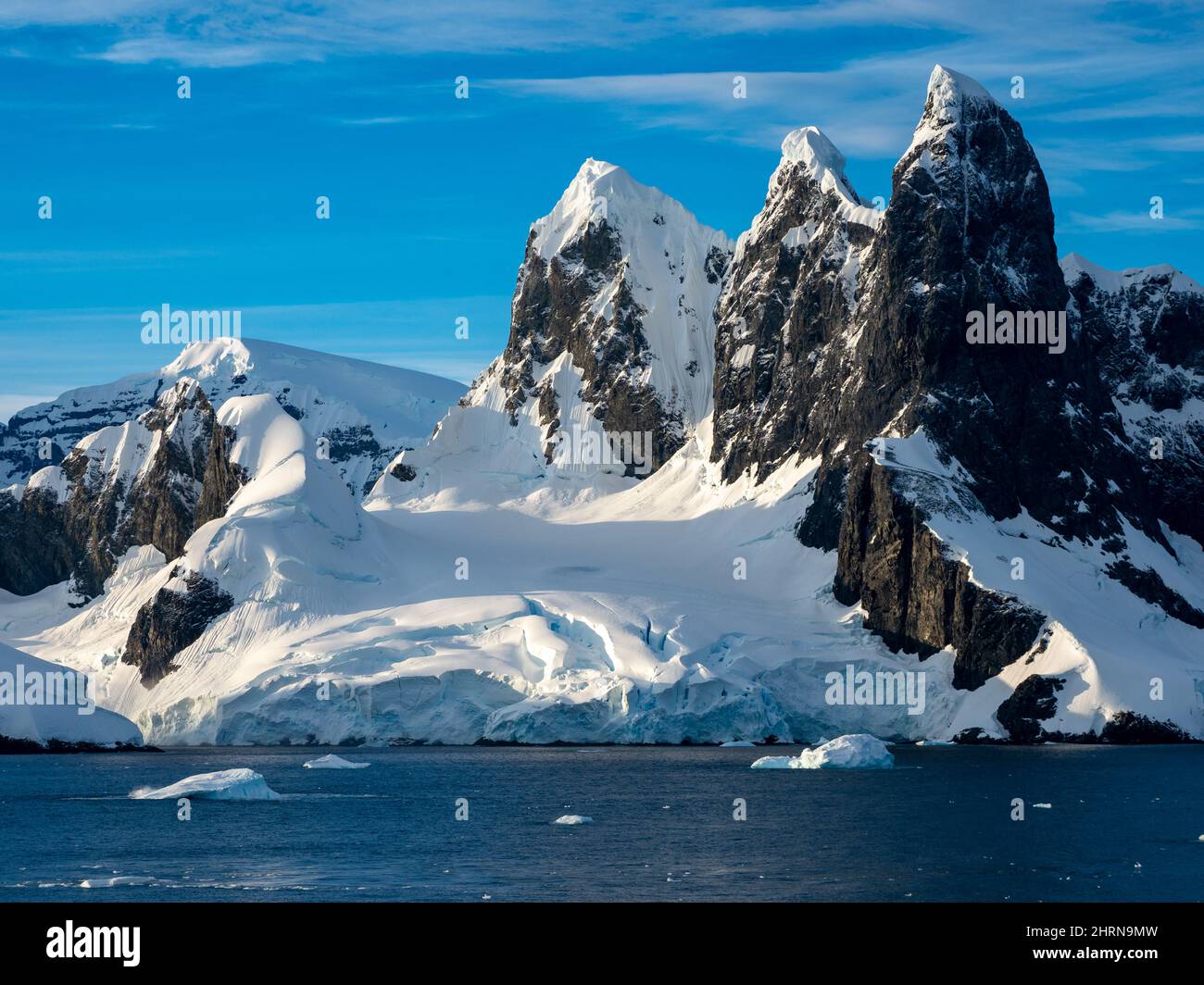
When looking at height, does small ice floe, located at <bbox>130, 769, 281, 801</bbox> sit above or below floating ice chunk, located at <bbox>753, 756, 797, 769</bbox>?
above

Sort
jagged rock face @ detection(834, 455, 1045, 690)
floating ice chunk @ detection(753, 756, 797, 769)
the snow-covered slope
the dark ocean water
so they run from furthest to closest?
1. jagged rock face @ detection(834, 455, 1045, 690)
2. the snow-covered slope
3. floating ice chunk @ detection(753, 756, 797, 769)
4. the dark ocean water

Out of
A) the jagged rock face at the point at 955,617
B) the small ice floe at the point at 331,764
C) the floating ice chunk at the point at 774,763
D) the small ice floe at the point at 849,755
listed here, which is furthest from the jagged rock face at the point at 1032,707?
the small ice floe at the point at 331,764

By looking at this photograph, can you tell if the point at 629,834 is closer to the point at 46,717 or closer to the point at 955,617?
the point at 46,717

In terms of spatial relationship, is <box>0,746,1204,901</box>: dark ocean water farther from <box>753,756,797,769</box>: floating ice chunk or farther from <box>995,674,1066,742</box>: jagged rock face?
<box>995,674,1066,742</box>: jagged rock face

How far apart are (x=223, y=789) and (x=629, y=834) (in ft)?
99.2

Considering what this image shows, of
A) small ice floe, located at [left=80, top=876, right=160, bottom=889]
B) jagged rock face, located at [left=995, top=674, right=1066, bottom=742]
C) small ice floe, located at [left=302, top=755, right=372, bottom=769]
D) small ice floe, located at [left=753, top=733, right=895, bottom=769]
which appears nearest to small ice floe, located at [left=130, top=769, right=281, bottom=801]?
small ice floe, located at [left=302, top=755, right=372, bottom=769]

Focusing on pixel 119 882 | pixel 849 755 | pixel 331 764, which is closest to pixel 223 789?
pixel 331 764

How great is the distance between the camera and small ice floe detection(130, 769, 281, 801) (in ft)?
397

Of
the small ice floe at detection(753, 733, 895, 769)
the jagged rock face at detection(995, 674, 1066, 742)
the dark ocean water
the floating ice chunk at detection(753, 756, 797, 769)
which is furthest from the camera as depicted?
the jagged rock face at detection(995, 674, 1066, 742)

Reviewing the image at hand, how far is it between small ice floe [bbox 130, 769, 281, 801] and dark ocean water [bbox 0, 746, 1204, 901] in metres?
0.88

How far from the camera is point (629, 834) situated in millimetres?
102562

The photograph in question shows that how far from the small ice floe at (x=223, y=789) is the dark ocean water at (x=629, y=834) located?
0.88 metres
